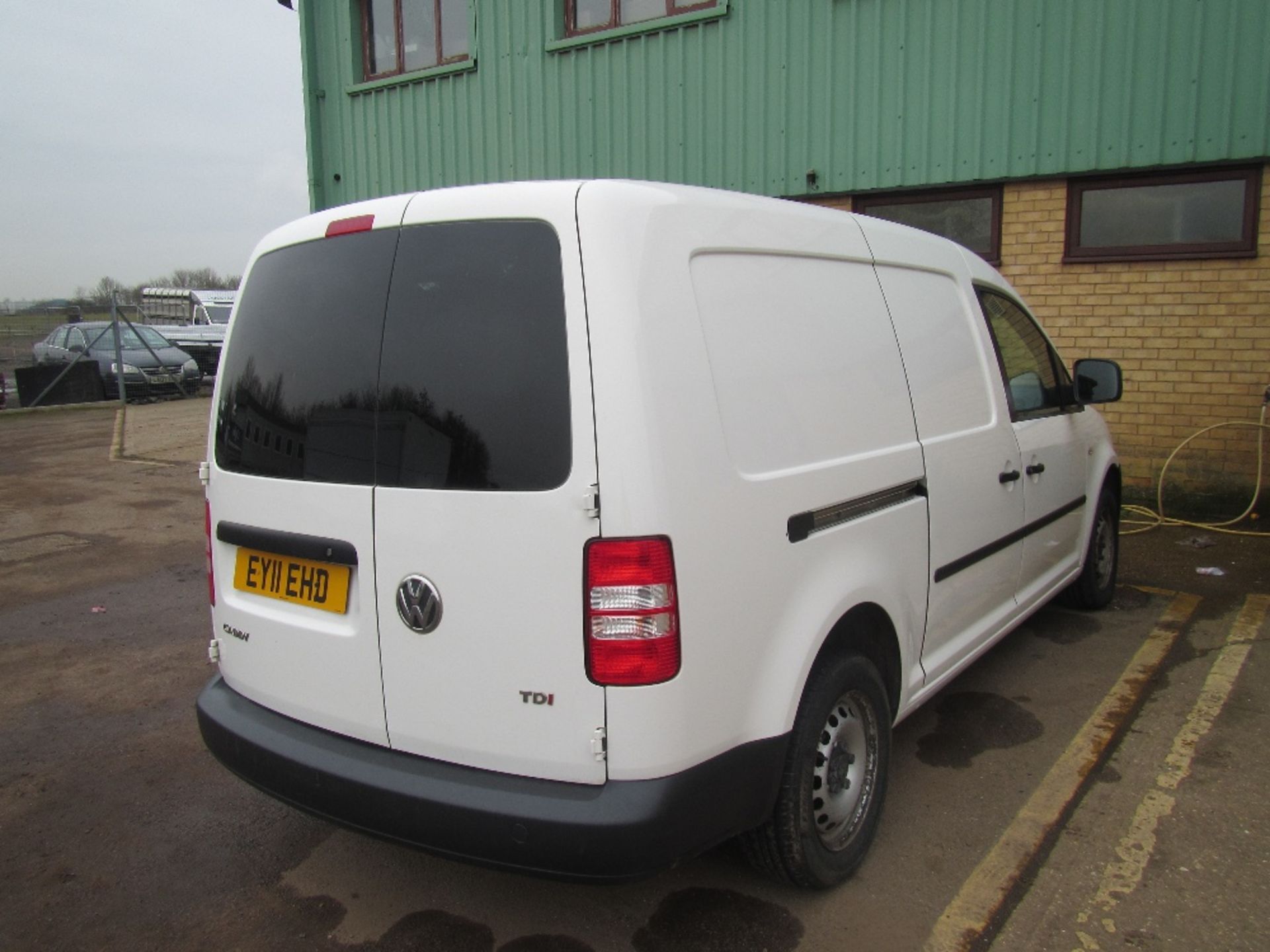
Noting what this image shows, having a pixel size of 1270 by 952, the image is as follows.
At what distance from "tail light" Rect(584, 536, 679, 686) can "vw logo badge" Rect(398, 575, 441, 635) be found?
40 centimetres

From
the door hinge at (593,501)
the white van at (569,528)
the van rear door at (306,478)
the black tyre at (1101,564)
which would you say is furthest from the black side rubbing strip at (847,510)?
the black tyre at (1101,564)

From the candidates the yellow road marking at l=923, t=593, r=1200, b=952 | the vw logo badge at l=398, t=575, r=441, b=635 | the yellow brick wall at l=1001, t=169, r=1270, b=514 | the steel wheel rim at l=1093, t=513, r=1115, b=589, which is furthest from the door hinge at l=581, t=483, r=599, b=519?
the yellow brick wall at l=1001, t=169, r=1270, b=514

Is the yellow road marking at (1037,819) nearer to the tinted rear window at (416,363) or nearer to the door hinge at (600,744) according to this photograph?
the door hinge at (600,744)

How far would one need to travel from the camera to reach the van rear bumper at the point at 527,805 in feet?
6.71

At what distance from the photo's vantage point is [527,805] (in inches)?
81.9

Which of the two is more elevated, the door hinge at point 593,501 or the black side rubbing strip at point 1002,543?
the door hinge at point 593,501

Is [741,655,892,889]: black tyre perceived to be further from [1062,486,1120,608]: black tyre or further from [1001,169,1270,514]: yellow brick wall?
[1001,169,1270,514]: yellow brick wall

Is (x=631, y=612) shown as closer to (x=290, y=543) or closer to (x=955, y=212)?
(x=290, y=543)

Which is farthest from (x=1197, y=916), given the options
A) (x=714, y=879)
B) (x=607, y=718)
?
(x=607, y=718)

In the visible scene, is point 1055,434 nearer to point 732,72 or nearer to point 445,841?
point 445,841

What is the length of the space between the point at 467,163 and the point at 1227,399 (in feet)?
25.2

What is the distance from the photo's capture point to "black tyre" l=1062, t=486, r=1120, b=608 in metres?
4.92

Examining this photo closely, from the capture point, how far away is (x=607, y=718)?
2.05 metres

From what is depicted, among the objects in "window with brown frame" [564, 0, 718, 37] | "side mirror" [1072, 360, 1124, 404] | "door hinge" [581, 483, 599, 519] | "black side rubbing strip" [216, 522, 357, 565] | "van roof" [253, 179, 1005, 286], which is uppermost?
"window with brown frame" [564, 0, 718, 37]
